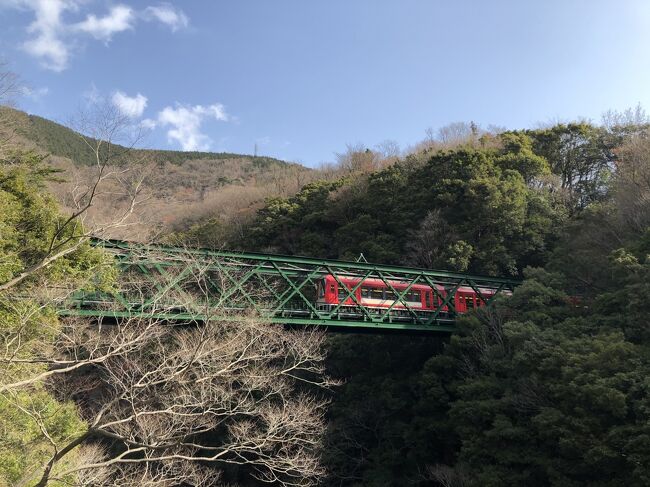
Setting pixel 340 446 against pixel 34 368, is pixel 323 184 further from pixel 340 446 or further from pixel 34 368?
pixel 34 368

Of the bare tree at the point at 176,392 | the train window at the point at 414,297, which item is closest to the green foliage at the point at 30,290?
the bare tree at the point at 176,392

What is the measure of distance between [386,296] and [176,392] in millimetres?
8206

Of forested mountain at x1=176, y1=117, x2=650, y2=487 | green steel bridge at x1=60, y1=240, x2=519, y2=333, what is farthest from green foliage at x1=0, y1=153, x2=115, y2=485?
forested mountain at x1=176, y1=117, x2=650, y2=487

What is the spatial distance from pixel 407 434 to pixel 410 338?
15.2 ft

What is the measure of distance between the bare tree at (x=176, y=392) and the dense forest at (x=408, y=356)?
0.12 metres

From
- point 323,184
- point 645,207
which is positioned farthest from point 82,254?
point 323,184

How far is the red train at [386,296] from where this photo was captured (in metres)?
15.1

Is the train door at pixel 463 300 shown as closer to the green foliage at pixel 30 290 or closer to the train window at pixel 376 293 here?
the train window at pixel 376 293

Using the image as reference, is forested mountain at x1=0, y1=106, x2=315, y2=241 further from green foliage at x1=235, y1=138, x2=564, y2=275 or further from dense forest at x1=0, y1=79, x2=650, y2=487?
green foliage at x1=235, y1=138, x2=564, y2=275

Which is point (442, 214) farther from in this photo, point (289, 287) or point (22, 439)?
point (22, 439)

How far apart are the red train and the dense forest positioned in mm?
1361

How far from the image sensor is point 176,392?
10773 millimetres

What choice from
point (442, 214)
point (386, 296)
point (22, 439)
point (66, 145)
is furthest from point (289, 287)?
point (66, 145)

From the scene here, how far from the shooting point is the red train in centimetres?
1507
